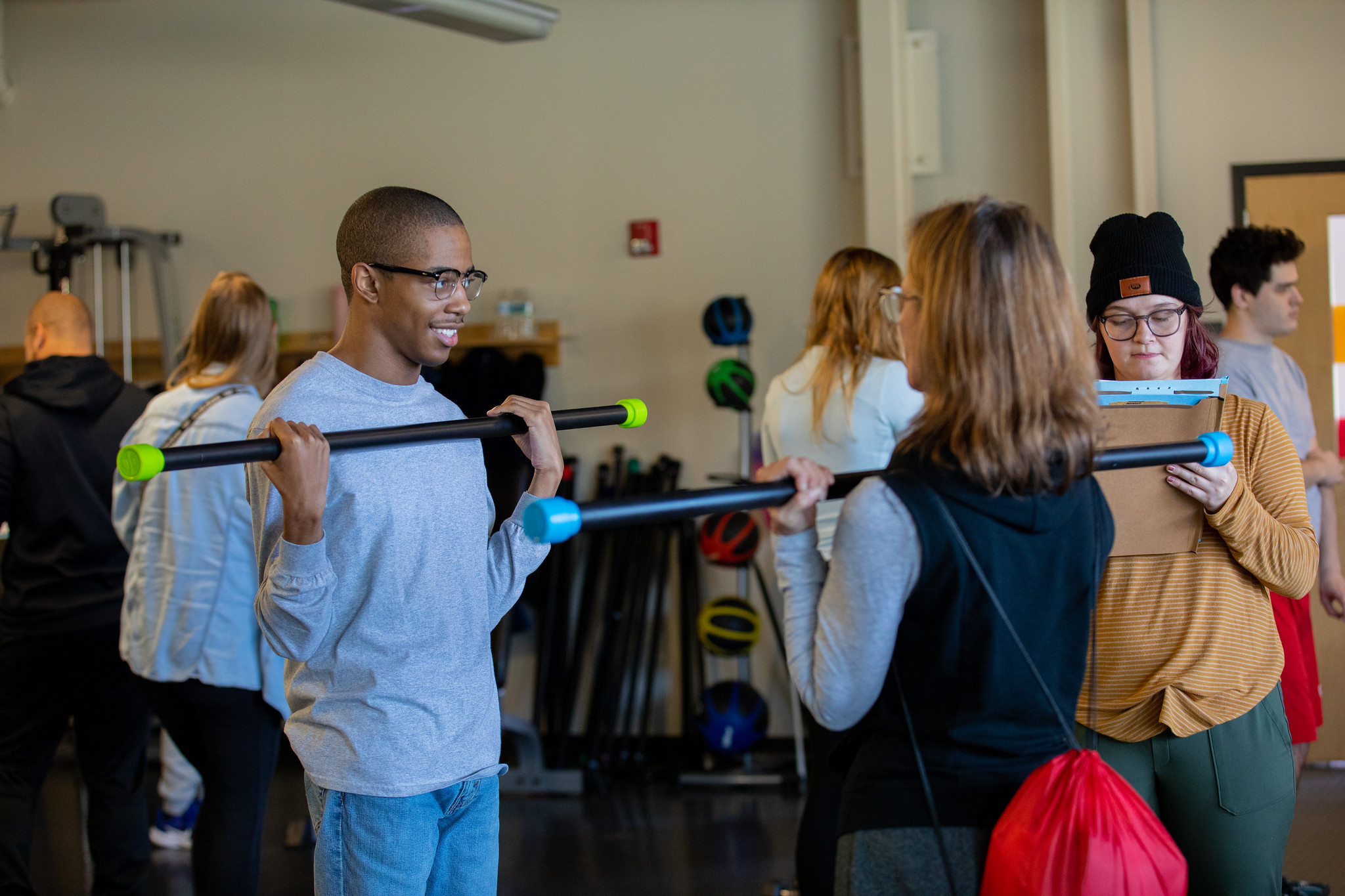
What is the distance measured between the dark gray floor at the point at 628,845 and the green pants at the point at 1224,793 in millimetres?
1844

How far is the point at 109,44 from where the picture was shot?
520 centimetres

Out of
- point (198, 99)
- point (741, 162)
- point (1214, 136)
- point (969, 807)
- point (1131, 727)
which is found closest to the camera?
point (969, 807)

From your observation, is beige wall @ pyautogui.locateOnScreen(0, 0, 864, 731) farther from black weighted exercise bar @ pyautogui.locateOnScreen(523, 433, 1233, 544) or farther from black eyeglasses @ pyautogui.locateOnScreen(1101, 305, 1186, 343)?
black weighted exercise bar @ pyautogui.locateOnScreen(523, 433, 1233, 544)

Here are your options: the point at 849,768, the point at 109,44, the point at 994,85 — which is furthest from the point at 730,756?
the point at 109,44

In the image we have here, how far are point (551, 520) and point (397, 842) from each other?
71 centimetres

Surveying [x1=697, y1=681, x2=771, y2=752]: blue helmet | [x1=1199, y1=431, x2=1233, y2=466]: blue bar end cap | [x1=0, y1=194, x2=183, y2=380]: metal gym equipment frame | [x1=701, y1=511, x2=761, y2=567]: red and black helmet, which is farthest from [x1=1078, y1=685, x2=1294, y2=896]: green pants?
[x1=0, y1=194, x2=183, y2=380]: metal gym equipment frame

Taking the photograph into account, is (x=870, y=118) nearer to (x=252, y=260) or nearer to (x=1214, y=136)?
(x=1214, y=136)

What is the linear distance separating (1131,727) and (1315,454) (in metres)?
2.01

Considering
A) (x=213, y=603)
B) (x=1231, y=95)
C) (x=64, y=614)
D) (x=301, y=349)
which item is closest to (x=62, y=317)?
(x=64, y=614)

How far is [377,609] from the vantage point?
1.59m

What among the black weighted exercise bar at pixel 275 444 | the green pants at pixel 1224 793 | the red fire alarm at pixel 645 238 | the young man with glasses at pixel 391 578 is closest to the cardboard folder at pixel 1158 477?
the green pants at pixel 1224 793

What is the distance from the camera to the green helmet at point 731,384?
168 inches

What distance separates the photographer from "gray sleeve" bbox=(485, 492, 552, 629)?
1.77m

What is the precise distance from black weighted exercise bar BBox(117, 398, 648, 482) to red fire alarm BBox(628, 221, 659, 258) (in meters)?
3.15
